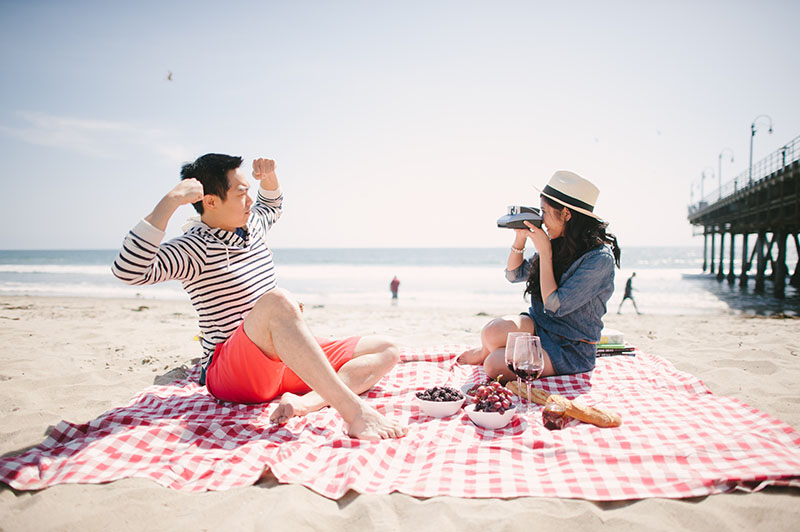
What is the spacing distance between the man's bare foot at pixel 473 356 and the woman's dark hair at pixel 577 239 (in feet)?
2.77

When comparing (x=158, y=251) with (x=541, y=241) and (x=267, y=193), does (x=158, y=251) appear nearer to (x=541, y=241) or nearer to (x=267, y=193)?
(x=267, y=193)

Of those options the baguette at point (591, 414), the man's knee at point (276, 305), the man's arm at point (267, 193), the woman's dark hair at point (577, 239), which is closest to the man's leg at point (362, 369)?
the man's knee at point (276, 305)

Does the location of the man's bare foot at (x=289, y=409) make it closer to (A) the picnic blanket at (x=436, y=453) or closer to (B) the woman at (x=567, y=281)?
(A) the picnic blanket at (x=436, y=453)

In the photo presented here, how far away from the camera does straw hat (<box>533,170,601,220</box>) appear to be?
297cm

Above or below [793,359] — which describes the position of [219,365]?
above

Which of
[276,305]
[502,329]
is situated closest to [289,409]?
[276,305]

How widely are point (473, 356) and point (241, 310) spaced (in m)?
1.84

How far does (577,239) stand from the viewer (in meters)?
3.07

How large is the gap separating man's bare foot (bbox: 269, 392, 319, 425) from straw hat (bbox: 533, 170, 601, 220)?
6.73 ft

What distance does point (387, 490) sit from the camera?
179cm

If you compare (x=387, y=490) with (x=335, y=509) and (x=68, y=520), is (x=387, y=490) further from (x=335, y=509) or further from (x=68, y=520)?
(x=68, y=520)

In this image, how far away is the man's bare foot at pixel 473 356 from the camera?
11.7 ft

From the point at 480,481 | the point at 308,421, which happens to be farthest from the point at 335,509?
the point at 308,421

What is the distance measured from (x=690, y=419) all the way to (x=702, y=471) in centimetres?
59
